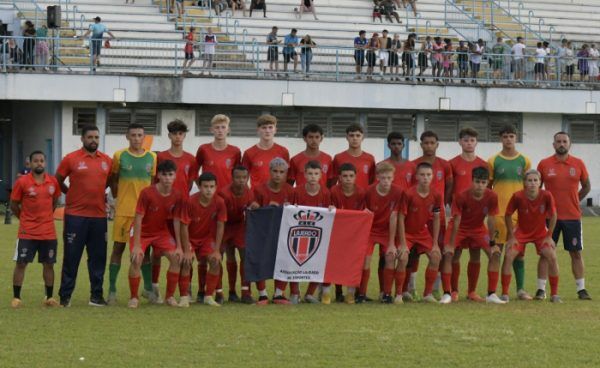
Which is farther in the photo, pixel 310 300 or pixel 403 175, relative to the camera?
pixel 403 175

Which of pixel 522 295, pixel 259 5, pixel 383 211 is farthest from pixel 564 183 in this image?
pixel 259 5

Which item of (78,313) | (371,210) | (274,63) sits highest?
(274,63)

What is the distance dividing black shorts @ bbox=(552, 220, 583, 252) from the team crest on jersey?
119 inches

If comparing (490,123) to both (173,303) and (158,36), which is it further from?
(173,303)

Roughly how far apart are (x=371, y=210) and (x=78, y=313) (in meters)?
3.65

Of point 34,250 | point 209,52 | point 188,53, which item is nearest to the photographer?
point 34,250

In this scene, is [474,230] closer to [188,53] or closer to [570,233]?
[570,233]

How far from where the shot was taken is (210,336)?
12320mm

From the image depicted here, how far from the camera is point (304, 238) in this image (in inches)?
611

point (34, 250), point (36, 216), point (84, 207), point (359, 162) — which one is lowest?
point (34, 250)

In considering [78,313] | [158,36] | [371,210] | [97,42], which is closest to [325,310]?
[371,210]

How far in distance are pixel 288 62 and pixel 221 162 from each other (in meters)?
24.4

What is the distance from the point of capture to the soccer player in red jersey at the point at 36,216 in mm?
14875

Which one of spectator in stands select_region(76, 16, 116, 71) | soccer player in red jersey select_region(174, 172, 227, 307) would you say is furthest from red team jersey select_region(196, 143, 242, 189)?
spectator in stands select_region(76, 16, 116, 71)
